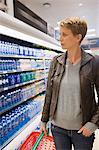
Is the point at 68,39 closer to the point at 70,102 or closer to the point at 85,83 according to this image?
the point at 85,83

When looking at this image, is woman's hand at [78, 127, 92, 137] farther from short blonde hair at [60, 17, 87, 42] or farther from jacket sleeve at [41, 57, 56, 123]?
short blonde hair at [60, 17, 87, 42]

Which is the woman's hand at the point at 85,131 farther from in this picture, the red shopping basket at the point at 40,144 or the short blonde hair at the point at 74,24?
the red shopping basket at the point at 40,144

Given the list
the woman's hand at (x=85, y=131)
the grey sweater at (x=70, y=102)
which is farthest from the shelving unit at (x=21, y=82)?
the woman's hand at (x=85, y=131)

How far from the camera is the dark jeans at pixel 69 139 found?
1758 millimetres

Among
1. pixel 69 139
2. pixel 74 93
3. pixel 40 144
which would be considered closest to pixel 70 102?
pixel 74 93

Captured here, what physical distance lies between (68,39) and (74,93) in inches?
16.0

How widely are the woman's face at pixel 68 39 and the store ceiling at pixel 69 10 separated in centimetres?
762

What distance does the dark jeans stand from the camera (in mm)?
1758

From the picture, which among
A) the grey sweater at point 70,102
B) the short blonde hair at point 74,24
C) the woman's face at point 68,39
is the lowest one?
the grey sweater at point 70,102

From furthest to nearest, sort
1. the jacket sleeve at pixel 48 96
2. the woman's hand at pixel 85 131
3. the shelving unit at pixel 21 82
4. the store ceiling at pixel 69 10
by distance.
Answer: the store ceiling at pixel 69 10
the shelving unit at pixel 21 82
the jacket sleeve at pixel 48 96
the woman's hand at pixel 85 131

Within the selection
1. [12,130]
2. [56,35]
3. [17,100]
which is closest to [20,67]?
[17,100]

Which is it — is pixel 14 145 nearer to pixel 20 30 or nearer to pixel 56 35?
pixel 20 30

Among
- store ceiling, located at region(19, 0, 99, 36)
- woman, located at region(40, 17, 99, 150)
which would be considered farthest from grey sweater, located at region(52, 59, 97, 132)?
store ceiling, located at region(19, 0, 99, 36)

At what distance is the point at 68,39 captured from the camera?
1725 millimetres
